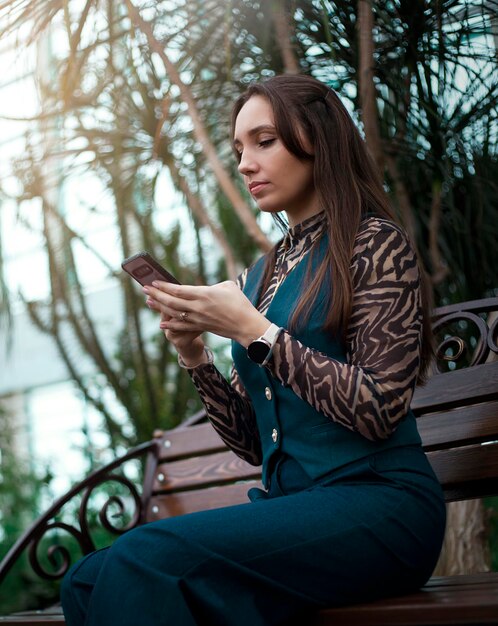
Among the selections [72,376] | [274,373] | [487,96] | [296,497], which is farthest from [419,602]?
[72,376]

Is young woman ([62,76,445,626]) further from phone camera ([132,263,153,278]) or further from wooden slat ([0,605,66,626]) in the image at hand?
wooden slat ([0,605,66,626])

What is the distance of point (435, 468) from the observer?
245cm

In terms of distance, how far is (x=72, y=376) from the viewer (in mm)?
5496

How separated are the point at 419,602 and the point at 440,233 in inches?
80.6

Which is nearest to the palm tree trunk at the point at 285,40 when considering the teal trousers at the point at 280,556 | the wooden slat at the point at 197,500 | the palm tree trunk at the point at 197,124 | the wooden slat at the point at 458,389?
the palm tree trunk at the point at 197,124

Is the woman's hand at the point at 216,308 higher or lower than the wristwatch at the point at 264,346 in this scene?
higher

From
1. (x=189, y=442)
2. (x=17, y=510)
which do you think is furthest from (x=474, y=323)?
(x=17, y=510)

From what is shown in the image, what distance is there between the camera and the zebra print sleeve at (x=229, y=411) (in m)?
2.18


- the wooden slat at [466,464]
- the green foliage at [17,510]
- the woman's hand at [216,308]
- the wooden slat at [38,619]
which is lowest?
the green foliage at [17,510]

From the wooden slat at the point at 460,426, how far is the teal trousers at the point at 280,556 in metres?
0.64

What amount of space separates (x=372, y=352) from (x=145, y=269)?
1.64 ft

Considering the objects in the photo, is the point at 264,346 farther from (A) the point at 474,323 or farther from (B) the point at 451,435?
(A) the point at 474,323

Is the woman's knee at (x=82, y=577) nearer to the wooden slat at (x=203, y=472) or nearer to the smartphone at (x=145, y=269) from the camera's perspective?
the smartphone at (x=145, y=269)

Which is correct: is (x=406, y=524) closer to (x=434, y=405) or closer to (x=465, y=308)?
(x=434, y=405)
